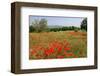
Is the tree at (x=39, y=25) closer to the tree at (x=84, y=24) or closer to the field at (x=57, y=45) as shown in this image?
the field at (x=57, y=45)

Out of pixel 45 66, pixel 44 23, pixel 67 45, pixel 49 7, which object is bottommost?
pixel 45 66

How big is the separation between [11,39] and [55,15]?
330mm

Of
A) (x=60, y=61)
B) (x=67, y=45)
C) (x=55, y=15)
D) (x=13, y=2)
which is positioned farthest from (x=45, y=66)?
(x=13, y=2)

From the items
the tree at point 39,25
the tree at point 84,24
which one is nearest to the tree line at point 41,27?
the tree at point 39,25

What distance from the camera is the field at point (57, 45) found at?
5.20ft

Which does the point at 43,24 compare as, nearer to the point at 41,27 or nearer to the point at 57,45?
the point at 41,27

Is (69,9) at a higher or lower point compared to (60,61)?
higher

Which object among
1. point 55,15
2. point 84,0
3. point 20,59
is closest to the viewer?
point 20,59

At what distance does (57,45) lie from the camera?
1651 millimetres

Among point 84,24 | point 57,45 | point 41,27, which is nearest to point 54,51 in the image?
point 57,45

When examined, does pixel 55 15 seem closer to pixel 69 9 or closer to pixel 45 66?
pixel 69 9

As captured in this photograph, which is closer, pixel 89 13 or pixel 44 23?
pixel 44 23

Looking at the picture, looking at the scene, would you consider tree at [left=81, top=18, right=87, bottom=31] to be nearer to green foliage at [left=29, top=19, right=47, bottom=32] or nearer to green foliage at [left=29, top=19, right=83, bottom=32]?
green foliage at [left=29, top=19, right=83, bottom=32]

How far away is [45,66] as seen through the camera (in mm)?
1597
